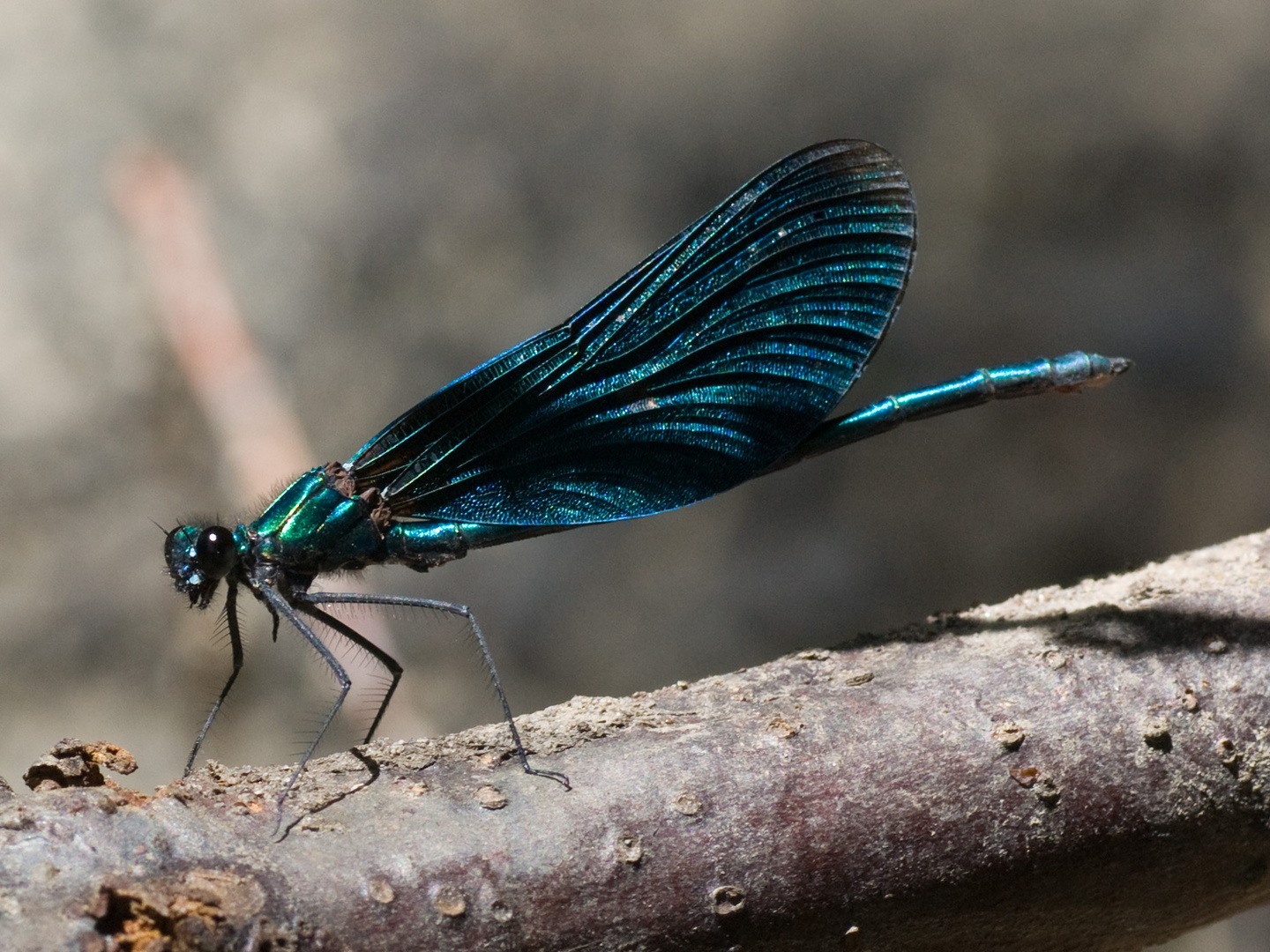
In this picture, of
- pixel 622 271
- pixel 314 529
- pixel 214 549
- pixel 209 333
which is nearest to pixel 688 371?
pixel 314 529

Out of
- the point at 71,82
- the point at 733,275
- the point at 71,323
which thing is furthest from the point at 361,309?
the point at 733,275

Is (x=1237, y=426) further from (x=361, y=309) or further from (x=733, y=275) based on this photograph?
(x=361, y=309)

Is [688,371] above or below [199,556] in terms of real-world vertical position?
above

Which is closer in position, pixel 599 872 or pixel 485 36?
pixel 599 872

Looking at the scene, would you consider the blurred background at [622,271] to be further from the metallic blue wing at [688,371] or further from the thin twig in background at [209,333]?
the metallic blue wing at [688,371]

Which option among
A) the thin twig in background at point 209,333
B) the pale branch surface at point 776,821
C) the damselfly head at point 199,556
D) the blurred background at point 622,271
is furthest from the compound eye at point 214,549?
the blurred background at point 622,271

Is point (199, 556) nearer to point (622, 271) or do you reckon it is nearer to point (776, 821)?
point (776, 821)
